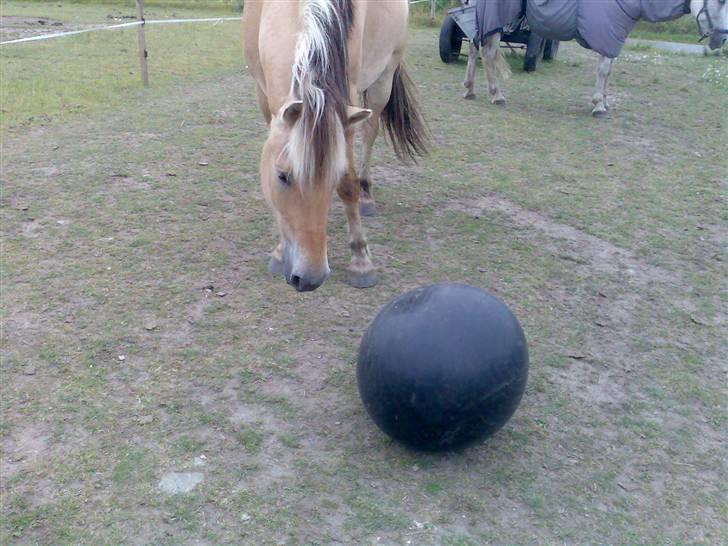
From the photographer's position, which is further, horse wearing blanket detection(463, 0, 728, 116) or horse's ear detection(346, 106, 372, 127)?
horse wearing blanket detection(463, 0, 728, 116)

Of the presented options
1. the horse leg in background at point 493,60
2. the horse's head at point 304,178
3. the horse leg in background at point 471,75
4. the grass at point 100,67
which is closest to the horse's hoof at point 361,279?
the horse's head at point 304,178

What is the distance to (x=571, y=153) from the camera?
638cm

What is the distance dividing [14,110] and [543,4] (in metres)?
6.15

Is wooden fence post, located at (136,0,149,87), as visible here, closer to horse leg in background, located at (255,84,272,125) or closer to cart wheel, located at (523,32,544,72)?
horse leg in background, located at (255,84,272,125)

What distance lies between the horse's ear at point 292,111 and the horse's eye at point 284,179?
8.5 inches

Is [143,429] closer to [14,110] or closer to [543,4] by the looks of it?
[14,110]

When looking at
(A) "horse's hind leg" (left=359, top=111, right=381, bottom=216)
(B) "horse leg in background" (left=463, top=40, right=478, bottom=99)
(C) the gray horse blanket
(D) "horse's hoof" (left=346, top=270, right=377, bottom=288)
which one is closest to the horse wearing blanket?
(C) the gray horse blanket

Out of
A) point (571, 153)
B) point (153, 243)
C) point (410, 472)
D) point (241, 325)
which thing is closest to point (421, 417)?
point (410, 472)

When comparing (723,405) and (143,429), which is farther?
(723,405)

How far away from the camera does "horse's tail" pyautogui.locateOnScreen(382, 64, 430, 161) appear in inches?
190

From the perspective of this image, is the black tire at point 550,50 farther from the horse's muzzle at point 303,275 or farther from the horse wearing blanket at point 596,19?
the horse's muzzle at point 303,275

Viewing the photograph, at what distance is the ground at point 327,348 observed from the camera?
7.34ft

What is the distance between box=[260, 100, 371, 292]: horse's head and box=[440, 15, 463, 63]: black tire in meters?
8.95

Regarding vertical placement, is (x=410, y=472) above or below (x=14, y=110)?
below
